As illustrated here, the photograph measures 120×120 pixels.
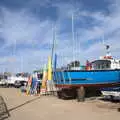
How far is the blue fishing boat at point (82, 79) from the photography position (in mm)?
19688

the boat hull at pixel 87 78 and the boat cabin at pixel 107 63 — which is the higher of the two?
the boat cabin at pixel 107 63

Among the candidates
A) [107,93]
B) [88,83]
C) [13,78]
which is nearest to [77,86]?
[88,83]

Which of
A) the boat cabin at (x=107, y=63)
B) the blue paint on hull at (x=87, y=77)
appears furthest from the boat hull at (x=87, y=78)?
the boat cabin at (x=107, y=63)

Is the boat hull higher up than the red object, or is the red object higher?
the red object

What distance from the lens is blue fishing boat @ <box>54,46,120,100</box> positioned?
1969cm

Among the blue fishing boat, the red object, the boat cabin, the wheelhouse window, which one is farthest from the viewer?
the red object

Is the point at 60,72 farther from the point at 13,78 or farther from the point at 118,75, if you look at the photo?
the point at 13,78

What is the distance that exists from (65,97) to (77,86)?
1.66m

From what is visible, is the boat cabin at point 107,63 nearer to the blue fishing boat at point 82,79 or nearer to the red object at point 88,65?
the blue fishing boat at point 82,79

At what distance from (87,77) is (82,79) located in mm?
477

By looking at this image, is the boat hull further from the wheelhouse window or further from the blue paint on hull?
the wheelhouse window

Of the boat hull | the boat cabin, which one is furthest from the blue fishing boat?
the boat cabin

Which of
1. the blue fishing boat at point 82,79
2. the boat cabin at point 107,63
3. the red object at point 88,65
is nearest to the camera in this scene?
the blue fishing boat at point 82,79

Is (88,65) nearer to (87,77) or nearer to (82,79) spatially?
(87,77)
